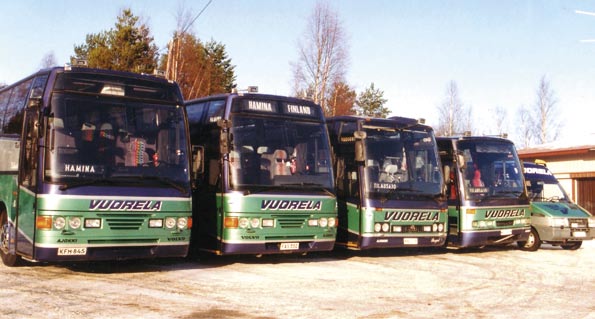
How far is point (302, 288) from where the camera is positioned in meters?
10.2

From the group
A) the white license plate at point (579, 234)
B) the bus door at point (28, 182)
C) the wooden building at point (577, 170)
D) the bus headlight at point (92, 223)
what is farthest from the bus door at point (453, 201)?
the wooden building at point (577, 170)

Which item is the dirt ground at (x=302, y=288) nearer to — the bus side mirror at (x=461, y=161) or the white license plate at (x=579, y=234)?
the bus side mirror at (x=461, y=161)

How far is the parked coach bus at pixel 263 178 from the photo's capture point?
39.1 ft

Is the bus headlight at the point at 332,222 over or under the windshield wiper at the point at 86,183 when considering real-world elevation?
under

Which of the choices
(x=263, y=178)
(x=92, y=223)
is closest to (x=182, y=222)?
(x=92, y=223)

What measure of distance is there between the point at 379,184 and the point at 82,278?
6096mm

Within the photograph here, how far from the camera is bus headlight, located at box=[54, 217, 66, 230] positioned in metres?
9.91

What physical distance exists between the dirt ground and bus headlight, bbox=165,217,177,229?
2.70 ft

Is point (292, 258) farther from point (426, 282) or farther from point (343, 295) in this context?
point (343, 295)

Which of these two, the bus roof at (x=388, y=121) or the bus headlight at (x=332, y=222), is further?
the bus roof at (x=388, y=121)

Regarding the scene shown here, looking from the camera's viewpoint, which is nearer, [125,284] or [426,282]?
[125,284]

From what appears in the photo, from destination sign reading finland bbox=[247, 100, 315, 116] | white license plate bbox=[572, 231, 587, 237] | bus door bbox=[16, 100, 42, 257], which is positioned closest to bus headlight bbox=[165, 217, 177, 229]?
bus door bbox=[16, 100, 42, 257]

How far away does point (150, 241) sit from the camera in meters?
10.7

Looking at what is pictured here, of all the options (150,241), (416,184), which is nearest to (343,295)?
(150,241)
